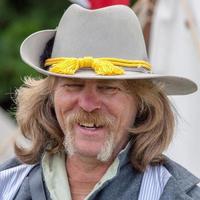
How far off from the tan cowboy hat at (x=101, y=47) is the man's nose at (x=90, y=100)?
0.20ft

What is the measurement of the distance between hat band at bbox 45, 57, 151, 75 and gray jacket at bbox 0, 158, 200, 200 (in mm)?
346

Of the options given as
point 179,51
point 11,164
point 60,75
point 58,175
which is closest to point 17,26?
point 179,51

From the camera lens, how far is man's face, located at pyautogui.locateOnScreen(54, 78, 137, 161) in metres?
3.75

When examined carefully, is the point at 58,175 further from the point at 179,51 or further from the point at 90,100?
the point at 179,51

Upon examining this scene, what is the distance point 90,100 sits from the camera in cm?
374

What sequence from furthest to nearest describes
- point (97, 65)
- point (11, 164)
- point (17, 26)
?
point (17, 26) < point (11, 164) < point (97, 65)

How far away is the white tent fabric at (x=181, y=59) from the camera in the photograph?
17.4ft

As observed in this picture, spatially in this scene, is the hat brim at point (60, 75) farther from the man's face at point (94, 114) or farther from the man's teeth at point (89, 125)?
the man's teeth at point (89, 125)

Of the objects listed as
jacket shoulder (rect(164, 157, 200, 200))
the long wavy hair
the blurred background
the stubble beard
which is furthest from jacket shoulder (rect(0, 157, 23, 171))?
the blurred background

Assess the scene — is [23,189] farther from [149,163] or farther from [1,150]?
[1,150]

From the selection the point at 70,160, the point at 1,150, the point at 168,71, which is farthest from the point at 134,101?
the point at 1,150

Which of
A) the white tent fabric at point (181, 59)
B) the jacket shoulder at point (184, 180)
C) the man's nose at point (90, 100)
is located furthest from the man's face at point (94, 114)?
the white tent fabric at point (181, 59)

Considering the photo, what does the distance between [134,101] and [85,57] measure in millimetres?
239

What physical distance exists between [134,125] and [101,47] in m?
0.31
